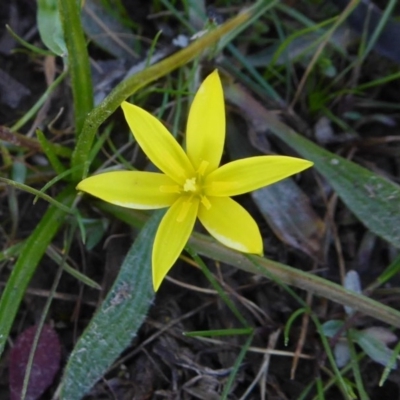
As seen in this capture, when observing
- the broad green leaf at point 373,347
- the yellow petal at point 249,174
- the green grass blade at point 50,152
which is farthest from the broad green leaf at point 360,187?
the green grass blade at point 50,152

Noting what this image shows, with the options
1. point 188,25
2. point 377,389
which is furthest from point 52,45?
point 377,389

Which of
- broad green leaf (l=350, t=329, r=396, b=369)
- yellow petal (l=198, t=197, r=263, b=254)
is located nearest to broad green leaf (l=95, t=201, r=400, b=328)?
broad green leaf (l=350, t=329, r=396, b=369)

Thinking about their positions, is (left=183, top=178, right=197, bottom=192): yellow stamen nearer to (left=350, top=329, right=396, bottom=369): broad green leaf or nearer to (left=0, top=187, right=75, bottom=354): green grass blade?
(left=0, top=187, right=75, bottom=354): green grass blade

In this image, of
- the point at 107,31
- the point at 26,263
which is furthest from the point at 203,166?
the point at 107,31

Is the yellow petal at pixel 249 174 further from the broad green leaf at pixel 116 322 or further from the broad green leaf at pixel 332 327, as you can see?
the broad green leaf at pixel 332 327

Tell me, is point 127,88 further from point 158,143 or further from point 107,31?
point 107,31

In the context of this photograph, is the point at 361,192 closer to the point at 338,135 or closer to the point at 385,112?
the point at 338,135
